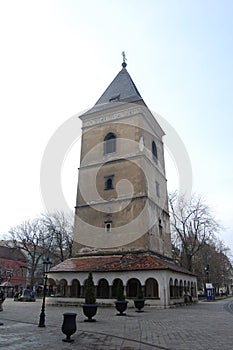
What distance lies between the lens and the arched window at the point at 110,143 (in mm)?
29425

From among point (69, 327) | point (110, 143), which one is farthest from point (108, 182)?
point (69, 327)

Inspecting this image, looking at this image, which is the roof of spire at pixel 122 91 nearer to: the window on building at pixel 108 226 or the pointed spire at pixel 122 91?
the pointed spire at pixel 122 91

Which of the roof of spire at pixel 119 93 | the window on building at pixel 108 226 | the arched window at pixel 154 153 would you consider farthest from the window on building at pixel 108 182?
the roof of spire at pixel 119 93

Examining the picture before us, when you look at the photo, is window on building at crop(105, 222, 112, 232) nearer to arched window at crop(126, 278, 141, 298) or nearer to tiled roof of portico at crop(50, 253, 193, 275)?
tiled roof of portico at crop(50, 253, 193, 275)

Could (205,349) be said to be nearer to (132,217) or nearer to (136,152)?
(132,217)

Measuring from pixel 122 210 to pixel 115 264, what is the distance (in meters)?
5.01

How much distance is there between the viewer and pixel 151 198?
88.7 feet

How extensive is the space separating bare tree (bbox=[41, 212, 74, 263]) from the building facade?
14.7 meters

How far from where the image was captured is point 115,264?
73.9 feet

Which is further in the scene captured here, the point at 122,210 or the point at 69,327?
the point at 122,210

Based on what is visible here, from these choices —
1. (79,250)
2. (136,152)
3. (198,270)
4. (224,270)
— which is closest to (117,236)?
(79,250)

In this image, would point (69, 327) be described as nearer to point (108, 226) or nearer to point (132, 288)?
point (132, 288)

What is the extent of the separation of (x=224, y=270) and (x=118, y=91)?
3841cm

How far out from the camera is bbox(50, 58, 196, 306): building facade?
22406mm
